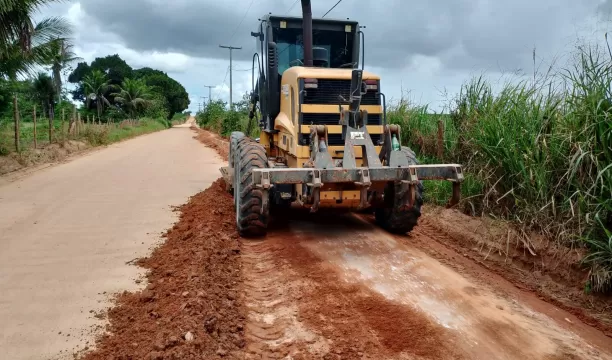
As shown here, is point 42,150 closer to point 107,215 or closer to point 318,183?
point 107,215

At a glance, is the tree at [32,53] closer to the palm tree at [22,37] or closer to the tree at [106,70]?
the palm tree at [22,37]

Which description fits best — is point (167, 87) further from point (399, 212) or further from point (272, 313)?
point (272, 313)

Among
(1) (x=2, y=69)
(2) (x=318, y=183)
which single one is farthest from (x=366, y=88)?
(1) (x=2, y=69)

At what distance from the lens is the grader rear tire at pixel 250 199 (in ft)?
20.2

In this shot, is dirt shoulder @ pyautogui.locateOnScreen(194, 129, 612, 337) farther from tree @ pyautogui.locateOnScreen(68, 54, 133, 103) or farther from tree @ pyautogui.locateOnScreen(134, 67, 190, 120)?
tree @ pyautogui.locateOnScreen(134, 67, 190, 120)

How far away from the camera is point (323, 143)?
19.9 feet

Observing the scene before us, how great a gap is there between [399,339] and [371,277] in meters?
1.31

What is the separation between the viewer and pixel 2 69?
44.5 ft

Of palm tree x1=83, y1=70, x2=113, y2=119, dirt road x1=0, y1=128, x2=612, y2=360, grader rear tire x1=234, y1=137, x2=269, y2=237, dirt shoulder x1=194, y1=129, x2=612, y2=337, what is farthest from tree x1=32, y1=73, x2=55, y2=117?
dirt shoulder x1=194, y1=129, x2=612, y2=337

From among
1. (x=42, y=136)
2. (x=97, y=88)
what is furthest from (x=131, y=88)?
(x=42, y=136)

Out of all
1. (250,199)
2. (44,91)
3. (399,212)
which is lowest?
(399,212)

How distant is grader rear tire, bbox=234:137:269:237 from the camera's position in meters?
6.15

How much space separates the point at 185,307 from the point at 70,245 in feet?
9.59

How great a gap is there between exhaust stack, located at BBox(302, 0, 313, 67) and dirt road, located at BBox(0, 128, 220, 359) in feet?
10.4
